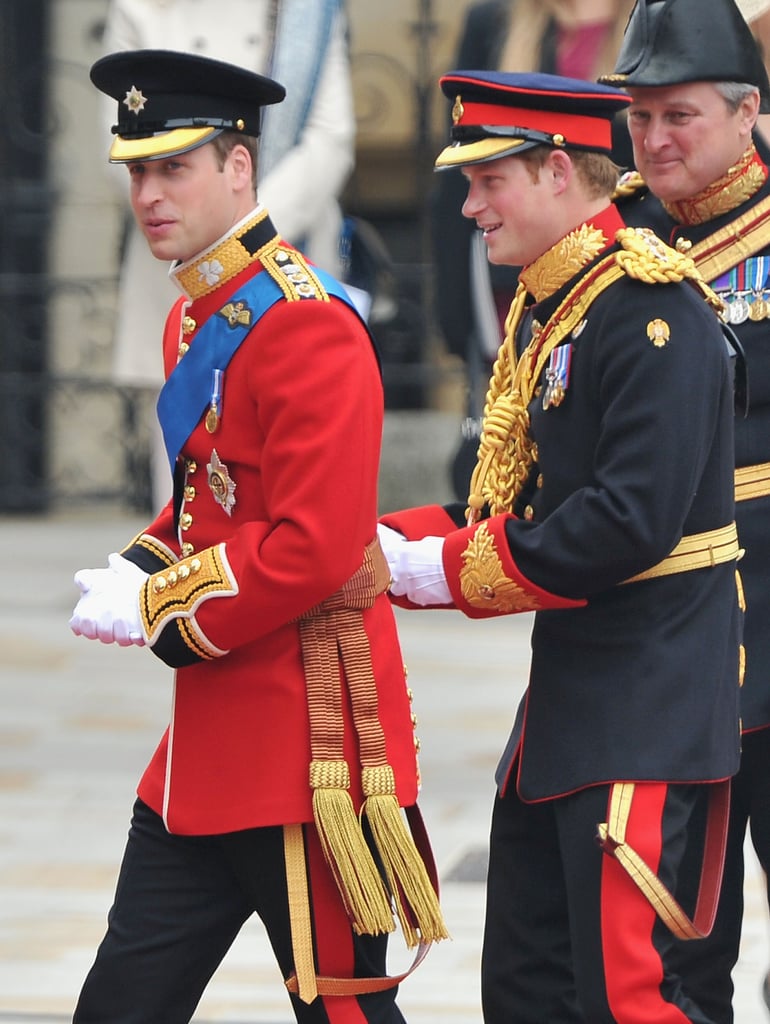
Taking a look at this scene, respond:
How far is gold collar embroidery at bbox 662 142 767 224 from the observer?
11.7ft

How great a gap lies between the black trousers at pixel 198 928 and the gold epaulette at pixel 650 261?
89 centimetres

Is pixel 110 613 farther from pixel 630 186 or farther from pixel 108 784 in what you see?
pixel 108 784

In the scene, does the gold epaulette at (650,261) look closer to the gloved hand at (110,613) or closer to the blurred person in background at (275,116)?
the gloved hand at (110,613)

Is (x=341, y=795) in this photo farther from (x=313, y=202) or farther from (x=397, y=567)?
(x=313, y=202)

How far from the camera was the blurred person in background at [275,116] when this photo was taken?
246 inches

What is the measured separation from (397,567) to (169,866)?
528 millimetres

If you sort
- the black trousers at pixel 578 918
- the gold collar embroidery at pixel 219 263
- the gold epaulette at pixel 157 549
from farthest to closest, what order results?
the gold epaulette at pixel 157 549, the gold collar embroidery at pixel 219 263, the black trousers at pixel 578 918

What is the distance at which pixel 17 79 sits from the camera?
8.84 metres

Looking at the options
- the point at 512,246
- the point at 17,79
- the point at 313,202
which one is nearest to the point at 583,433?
the point at 512,246

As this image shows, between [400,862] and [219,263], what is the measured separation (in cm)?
86

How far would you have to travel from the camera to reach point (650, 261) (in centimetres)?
308

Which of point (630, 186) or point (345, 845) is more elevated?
point (630, 186)

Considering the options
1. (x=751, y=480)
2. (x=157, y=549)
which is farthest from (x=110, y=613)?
(x=751, y=480)

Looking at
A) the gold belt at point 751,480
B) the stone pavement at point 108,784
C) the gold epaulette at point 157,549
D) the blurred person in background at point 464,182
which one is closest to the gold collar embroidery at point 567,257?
the gold belt at point 751,480
